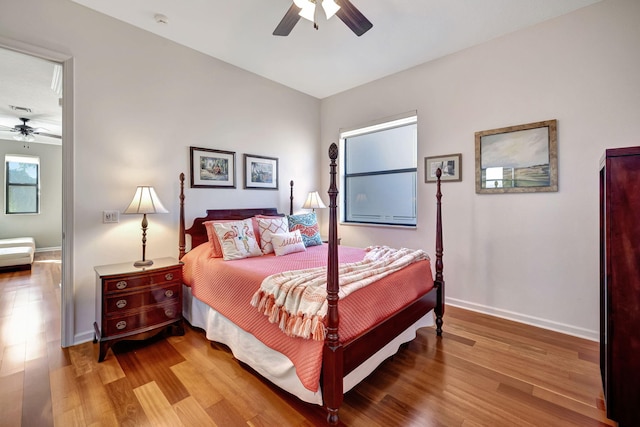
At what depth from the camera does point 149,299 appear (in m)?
2.42

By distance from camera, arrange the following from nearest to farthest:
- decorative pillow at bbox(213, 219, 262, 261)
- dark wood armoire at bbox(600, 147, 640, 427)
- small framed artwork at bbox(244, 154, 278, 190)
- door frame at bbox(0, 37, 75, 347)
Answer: dark wood armoire at bbox(600, 147, 640, 427)
door frame at bbox(0, 37, 75, 347)
decorative pillow at bbox(213, 219, 262, 261)
small framed artwork at bbox(244, 154, 278, 190)

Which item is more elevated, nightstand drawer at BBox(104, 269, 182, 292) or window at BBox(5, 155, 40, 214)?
window at BBox(5, 155, 40, 214)

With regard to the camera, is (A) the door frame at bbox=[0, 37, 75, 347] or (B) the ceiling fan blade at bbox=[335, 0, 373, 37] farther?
(A) the door frame at bbox=[0, 37, 75, 347]

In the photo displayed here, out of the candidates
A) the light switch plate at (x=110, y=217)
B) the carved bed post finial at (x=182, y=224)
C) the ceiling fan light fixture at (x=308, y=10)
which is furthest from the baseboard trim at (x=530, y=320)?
the light switch plate at (x=110, y=217)

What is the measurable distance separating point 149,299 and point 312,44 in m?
3.04

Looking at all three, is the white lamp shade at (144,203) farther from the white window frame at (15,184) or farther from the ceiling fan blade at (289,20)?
the white window frame at (15,184)

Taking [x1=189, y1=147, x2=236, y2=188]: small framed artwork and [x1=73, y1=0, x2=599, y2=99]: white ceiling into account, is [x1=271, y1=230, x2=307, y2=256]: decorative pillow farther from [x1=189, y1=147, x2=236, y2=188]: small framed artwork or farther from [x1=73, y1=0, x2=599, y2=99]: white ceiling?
[x1=73, y1=0, x2=599, y2=99]: white ceiling

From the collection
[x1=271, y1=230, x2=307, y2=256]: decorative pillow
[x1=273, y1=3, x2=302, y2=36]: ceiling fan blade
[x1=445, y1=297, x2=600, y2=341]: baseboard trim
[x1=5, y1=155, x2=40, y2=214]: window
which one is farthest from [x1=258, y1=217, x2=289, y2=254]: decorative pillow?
[x1=5, y1=155, x2=40, y2=214]: window

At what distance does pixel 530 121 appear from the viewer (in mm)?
2773

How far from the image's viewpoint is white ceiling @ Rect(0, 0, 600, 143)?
2459 mm

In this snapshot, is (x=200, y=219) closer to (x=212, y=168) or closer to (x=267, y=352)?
(x=212, y=168)

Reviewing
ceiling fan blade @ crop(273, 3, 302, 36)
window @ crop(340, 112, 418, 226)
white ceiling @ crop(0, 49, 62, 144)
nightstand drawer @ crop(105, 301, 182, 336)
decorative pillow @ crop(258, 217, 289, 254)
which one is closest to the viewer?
ceiling fan blade @ crop(273, 3, 302, 36)

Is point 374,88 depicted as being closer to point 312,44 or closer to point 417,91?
point 417,91

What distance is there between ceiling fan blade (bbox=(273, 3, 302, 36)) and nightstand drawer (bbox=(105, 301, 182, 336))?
262 centimetres
